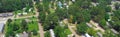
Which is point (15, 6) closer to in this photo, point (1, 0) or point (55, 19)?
point (1, 0)

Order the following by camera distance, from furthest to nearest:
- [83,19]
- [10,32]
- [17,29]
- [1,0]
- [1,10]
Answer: [1,0] < [1,10] < [83,19] < [17,29] < [10,32]

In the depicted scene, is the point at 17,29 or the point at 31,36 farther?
the point at 17,29

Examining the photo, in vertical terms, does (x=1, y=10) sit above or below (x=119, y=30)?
above

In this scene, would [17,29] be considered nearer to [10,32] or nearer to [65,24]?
[10,32]

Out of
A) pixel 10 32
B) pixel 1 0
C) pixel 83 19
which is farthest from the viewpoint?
pixel 1 0

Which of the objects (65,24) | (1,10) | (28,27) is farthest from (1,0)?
(65,24)

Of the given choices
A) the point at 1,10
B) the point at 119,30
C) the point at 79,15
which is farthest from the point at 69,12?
the point at 1,10
